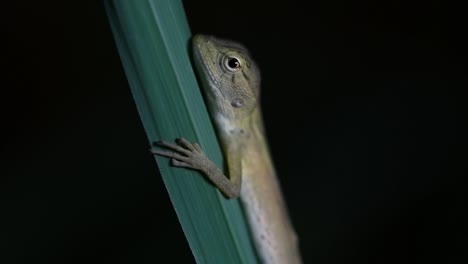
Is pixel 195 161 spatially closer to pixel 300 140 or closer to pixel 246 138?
pixel 246 138

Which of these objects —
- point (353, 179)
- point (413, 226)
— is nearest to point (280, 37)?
point (353, 179)

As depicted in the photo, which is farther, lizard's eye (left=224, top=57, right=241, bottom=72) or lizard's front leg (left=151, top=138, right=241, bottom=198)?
lizard's eye (left=224, top=57, right=241, bottom=72)

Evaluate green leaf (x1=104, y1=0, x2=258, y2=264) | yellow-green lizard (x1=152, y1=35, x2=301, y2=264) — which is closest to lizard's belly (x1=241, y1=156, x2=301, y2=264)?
yellow-green lizard (x1=152, y1=35, x2=301, y2=264)

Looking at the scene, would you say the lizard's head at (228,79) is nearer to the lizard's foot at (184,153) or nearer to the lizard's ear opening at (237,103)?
the lizard's ear opening at (237,103)

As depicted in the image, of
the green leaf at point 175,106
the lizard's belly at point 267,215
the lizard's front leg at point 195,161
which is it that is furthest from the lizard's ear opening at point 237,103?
the green leaf at point 175,106

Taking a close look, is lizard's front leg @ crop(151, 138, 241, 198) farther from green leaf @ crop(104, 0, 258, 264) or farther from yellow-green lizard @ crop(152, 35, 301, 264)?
yellow-green lizard @ crop(152, 35, 301, 264)

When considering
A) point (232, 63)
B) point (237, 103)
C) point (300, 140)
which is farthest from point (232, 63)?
point (300, 140)

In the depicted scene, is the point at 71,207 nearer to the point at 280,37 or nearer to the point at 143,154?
the point at 143,154
